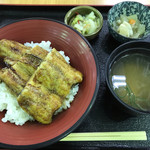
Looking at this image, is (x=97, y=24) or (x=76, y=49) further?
(x=97, y=24)

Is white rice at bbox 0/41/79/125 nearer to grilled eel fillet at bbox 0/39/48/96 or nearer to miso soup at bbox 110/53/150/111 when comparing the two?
grilled eel fillet at bbox 0/39/48/96

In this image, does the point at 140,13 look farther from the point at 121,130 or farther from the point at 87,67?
the point at 121,130

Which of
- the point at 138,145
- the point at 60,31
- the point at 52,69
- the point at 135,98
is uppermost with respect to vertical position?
the point at 60,31

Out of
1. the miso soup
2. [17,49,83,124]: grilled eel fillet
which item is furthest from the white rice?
the miso soup

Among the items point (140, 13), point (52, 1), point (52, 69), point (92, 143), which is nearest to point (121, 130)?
point (92, 143)

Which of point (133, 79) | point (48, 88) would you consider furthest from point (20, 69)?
point (133, 79)

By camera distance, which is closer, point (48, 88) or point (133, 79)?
point (48, 88)

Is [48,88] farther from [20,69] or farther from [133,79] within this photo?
[133,79]
